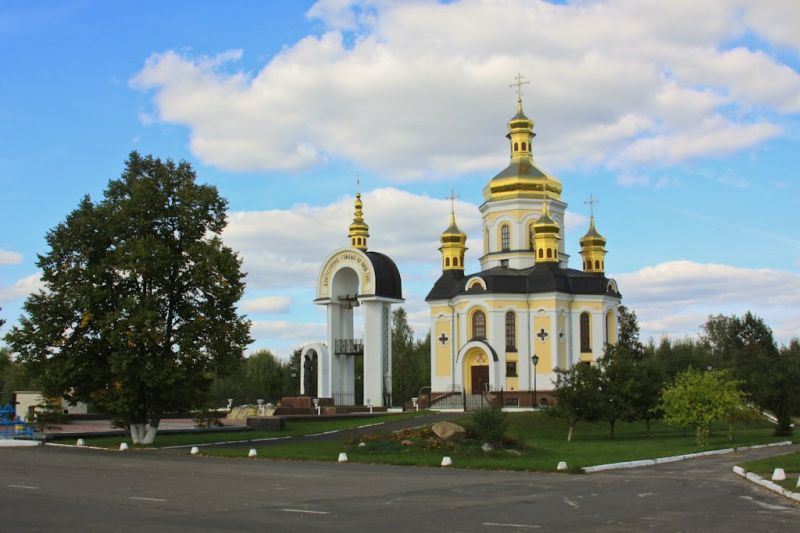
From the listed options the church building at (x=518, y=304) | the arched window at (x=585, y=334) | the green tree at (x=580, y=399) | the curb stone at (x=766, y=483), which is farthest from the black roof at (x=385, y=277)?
the curb stone at (x=766, y=483)

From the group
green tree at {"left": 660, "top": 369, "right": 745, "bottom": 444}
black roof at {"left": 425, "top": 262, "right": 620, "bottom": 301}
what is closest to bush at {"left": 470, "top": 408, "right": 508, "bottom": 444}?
green tree at {"left": 660, "top": 369, "right": 745, "bottom": 444}

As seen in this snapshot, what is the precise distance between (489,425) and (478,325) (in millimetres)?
29884

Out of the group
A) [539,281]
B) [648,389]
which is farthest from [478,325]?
[648,389]

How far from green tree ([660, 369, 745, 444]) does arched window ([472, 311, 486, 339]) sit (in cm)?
2496

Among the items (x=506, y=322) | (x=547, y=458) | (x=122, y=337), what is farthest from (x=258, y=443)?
(x=506, y=322)

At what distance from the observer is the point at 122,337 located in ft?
104

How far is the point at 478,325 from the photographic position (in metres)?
57.2

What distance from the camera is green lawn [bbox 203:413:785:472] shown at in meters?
25.0

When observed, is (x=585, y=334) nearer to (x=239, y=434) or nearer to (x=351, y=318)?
(x=351, y=318)

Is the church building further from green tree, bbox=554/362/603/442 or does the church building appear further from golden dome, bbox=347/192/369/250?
green tree, bbox=554/362/603/442

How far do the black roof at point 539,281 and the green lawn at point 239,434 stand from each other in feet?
44.6

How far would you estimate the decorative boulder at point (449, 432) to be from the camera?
90.4ft

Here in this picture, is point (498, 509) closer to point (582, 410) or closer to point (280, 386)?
point (582, 410)

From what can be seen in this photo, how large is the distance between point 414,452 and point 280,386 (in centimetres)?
5812
